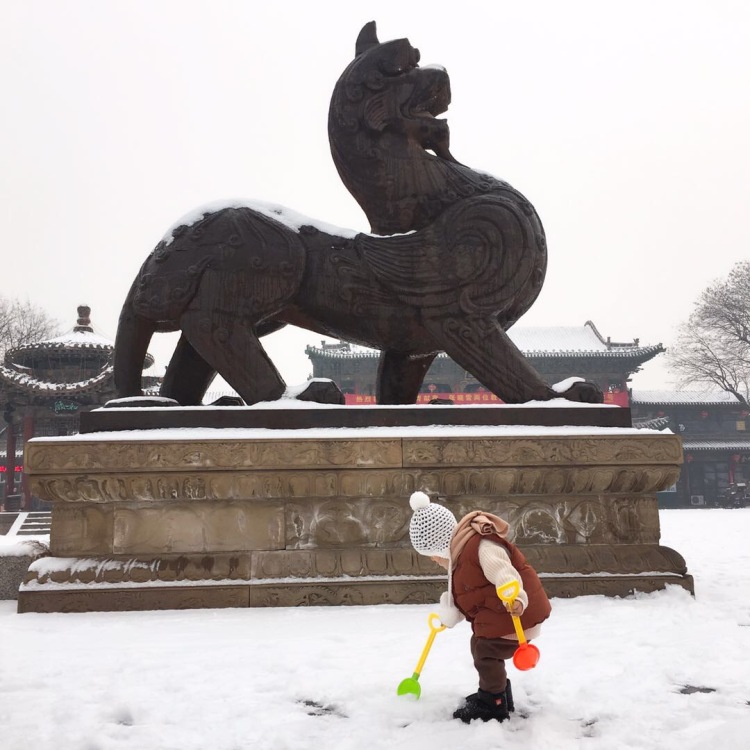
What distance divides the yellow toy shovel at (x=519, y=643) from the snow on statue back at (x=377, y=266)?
2462mm

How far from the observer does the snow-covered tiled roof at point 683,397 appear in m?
29.2

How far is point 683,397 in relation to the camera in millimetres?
30328

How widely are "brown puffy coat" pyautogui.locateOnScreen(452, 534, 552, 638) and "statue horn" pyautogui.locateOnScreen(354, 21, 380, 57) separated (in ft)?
12.9

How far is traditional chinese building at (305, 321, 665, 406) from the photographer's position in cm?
2802

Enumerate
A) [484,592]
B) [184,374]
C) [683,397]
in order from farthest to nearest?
[683,397] → [184,374] → [484,592]

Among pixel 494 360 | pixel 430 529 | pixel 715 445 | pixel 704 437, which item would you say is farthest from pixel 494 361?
pixel 704 437

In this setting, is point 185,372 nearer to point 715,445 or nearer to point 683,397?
point 715,445

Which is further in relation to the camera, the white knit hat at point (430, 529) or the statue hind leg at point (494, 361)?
the statue hind leg at point (494, 361)

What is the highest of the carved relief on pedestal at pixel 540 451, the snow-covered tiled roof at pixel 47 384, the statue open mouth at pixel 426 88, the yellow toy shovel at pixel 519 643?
the statue open mouth at pixel 426 88

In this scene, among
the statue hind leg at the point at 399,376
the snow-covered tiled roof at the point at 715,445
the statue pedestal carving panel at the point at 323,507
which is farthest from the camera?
the snow-covered tiled roof at the point at 715,445

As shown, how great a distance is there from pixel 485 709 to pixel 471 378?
26.8 meters

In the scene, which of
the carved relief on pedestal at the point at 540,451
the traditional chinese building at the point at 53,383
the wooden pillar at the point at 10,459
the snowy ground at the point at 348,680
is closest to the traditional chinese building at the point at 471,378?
the traditional chinese building at the point at 53,383

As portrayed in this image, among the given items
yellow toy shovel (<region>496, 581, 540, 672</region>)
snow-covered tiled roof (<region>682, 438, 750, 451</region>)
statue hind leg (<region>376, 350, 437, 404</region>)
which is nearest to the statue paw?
statue hind leg (<region>376, 350, 437, 404</region>)

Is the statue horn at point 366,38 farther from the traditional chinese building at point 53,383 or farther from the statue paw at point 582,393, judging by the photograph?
the traditional chinese building at point 53,383
